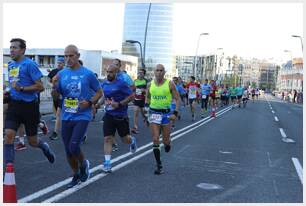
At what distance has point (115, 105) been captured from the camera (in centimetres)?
761

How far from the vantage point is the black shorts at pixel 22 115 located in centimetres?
676

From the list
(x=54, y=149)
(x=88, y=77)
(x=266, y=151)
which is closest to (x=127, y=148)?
(x=54, y=149)

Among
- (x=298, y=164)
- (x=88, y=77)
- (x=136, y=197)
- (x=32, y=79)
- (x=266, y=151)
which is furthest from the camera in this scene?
(x=266, y=151)

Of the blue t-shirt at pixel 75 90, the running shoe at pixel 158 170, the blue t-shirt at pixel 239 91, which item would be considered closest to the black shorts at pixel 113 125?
the running shoe at pixel 158 170

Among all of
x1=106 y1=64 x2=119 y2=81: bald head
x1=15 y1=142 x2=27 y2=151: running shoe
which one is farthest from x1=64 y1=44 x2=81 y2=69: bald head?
x1=15 y1=142 x2=27 y2=151: running shoe

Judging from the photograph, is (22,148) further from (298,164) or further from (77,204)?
(298,164)

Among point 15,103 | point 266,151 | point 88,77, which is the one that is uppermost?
point 88,77

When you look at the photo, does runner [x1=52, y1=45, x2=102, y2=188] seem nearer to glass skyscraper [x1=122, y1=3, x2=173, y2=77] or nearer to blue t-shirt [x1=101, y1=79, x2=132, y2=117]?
blue t-shirt [x1=101, y1=79, x2=132, y2=117]

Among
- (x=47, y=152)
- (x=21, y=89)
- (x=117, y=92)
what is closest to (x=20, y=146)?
(x=47, y=152)

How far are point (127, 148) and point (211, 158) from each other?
6.01ft

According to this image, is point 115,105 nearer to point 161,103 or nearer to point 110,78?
point 110,78

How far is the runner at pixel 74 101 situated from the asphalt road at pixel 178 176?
1.70 ft

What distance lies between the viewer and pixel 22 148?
9445mm

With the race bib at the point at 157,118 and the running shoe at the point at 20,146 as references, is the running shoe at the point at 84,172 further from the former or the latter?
the running shoe at the point at 20,146
